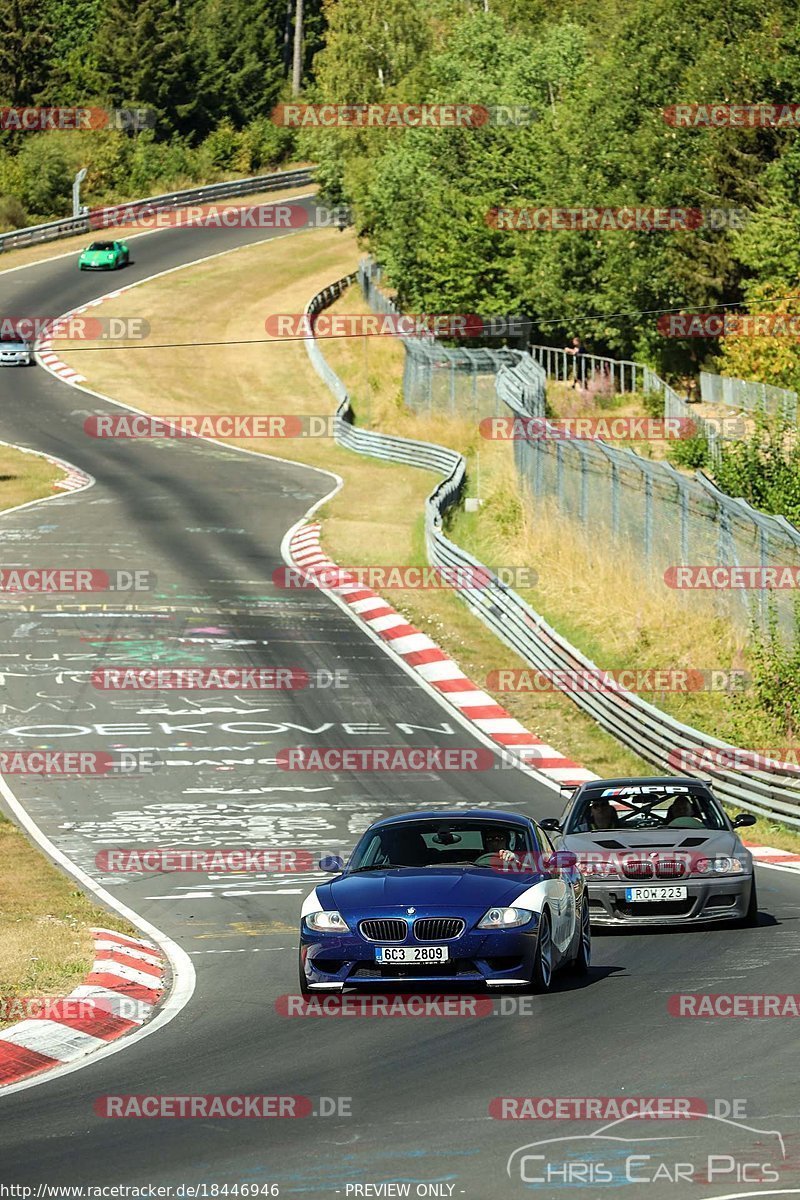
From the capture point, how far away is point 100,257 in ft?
278

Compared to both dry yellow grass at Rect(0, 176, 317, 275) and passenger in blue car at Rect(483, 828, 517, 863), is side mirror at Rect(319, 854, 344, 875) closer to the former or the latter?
passenger in blue car at Rect(483, 828, 517, 863)

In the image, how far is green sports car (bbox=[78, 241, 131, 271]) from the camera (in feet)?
278

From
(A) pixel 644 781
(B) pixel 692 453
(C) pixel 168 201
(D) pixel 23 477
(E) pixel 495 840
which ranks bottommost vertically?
(D) pixel 23 477

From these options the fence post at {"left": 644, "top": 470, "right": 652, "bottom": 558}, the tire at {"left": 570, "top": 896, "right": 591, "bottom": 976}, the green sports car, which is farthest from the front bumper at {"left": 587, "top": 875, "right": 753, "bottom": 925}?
the green sports car

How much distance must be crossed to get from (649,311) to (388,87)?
33954mm

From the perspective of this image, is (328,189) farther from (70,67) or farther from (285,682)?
(285,682)

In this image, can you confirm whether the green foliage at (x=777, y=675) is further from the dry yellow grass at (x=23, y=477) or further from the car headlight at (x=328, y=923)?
the dry yellow grass at (x=23, y=477)

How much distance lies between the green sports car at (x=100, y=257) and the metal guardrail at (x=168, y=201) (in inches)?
309

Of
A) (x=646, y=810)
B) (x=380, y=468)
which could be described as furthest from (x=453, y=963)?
(x=380, y=468)

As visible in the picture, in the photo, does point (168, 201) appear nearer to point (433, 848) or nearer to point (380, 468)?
point (380, 468)

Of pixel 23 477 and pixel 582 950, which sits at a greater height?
pixel 582 950

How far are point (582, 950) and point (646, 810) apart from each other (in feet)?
12.1

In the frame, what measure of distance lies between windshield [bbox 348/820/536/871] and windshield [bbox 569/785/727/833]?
10.2 feet

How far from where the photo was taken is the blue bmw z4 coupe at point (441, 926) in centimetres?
1215
